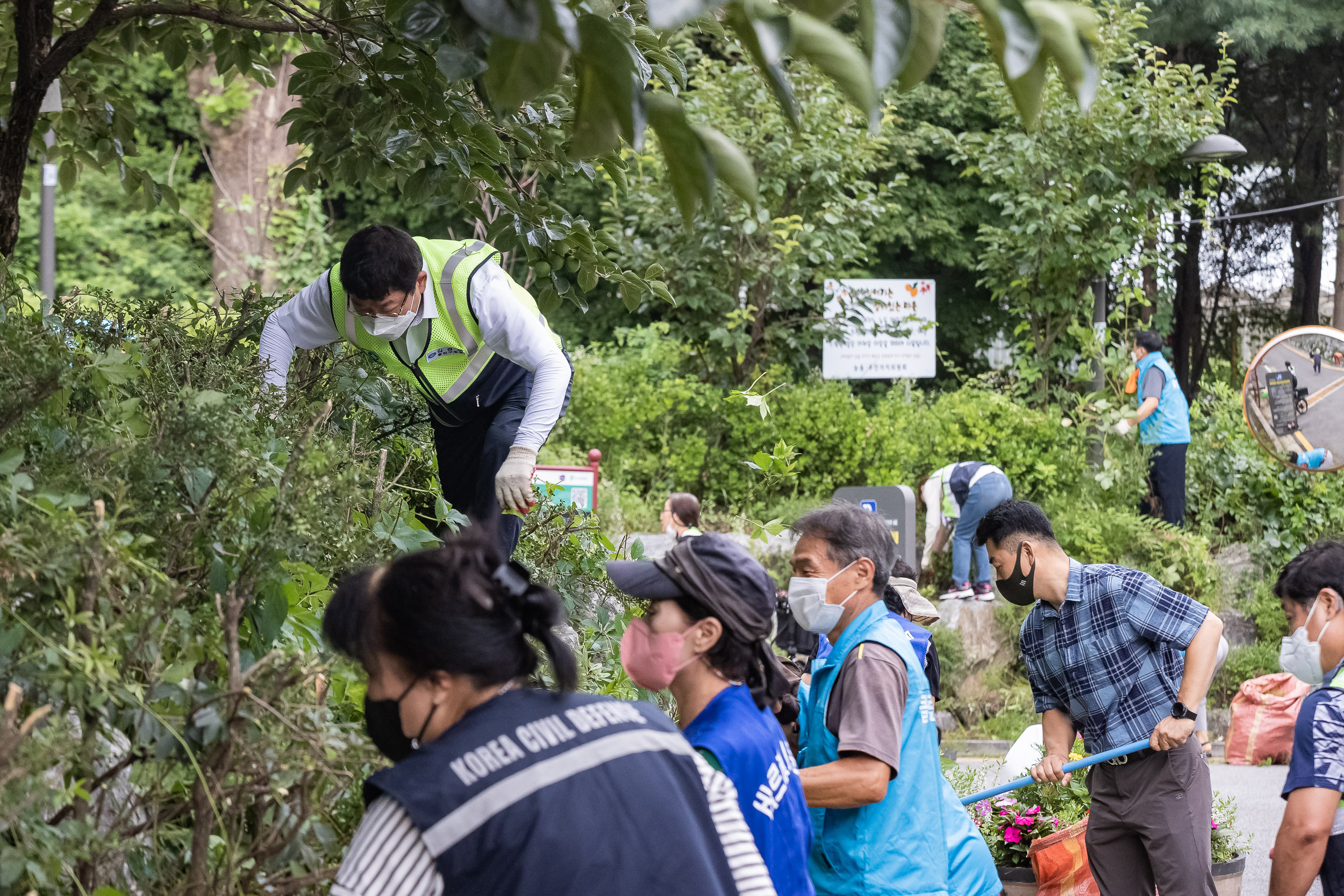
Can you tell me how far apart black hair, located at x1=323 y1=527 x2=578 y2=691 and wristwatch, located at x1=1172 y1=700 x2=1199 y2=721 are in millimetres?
2754

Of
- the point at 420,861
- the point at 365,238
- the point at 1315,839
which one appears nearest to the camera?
the point at 420,861

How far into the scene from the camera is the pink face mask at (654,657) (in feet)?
7.17

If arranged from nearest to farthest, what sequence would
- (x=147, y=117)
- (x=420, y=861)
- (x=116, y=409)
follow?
(x=420, y=861), (x=116, y=409), (x=147, y=117)

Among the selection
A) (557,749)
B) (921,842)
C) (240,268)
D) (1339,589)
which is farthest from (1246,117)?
(557,749)

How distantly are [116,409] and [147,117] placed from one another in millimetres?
17683

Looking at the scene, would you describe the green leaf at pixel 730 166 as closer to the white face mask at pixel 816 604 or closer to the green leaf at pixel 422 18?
the green leaf at pixel 422 18

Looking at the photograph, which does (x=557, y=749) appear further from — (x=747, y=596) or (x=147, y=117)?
(x=147, y=117)

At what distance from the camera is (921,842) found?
2.74m

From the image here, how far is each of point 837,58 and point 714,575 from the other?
1195mm

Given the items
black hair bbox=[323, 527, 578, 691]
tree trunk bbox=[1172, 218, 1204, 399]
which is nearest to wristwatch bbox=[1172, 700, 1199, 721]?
black hair bbox=[323, 527, 578, 691]

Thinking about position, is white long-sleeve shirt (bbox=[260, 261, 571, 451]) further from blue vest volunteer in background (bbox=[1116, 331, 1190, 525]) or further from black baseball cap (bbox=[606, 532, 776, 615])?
blue vest volunteer in background (bbox=[1116, 331, 1190, 525])

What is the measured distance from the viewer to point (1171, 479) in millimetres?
10594

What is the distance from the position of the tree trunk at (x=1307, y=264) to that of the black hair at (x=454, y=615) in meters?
16.1

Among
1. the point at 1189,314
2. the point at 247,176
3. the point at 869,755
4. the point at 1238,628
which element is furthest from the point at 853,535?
the point at 1189,314
